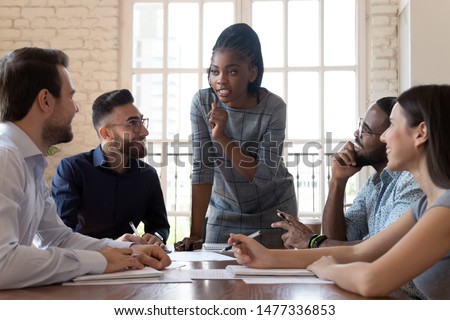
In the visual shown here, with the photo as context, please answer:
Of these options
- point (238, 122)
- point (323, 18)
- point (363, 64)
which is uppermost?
point (323, 18)

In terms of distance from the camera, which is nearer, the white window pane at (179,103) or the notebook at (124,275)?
the notebook at (124,275)

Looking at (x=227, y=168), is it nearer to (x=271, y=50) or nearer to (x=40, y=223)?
(x=40, y=223)

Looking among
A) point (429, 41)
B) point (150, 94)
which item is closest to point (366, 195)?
point (429, 41)

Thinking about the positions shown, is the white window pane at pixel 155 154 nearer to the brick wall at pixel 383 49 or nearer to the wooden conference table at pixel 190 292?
the brick wall at pixel 383 49

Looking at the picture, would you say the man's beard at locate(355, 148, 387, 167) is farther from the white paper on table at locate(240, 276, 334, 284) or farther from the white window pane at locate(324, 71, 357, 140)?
the white window pane at locate(324, 71, 357, 140)

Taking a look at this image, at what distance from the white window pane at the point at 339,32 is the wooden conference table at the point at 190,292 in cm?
393

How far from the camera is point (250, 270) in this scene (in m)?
1.41

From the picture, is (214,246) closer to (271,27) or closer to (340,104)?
(340,104)

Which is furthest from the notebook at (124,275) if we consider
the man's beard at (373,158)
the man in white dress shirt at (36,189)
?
the man's beard at (373,158)

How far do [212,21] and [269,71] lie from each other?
0.70m

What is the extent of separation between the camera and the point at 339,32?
492 centimetres

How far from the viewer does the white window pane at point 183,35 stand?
5.04 metres
